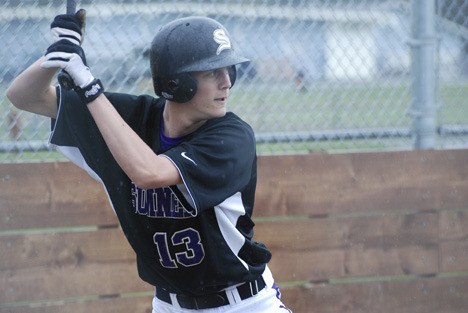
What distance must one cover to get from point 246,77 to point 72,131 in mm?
1687

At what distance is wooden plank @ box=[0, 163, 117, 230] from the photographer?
436 cm

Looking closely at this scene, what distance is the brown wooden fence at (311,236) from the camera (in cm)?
439

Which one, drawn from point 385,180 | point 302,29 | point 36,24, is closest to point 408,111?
point 385,180

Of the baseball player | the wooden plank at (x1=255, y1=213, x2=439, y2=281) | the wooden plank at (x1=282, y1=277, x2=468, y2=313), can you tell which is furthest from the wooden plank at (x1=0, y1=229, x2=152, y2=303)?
the baseball player

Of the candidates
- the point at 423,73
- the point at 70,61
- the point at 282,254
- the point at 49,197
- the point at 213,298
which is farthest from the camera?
the point at 423,73

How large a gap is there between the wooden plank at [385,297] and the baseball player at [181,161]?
138 cm

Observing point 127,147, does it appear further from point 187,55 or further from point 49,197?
point 49,197

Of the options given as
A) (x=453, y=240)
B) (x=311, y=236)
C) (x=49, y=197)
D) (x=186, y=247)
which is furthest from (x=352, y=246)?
(x=186, y=247)

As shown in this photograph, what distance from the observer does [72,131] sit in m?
3.31

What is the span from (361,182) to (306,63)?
74 cm

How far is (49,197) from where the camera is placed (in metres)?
4.39

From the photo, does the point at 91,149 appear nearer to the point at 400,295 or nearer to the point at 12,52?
the point at 12,52

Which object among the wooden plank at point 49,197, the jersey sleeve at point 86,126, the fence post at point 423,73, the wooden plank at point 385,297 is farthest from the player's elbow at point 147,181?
the fence post at point 423,73

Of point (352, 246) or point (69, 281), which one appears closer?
point (69, 281)
